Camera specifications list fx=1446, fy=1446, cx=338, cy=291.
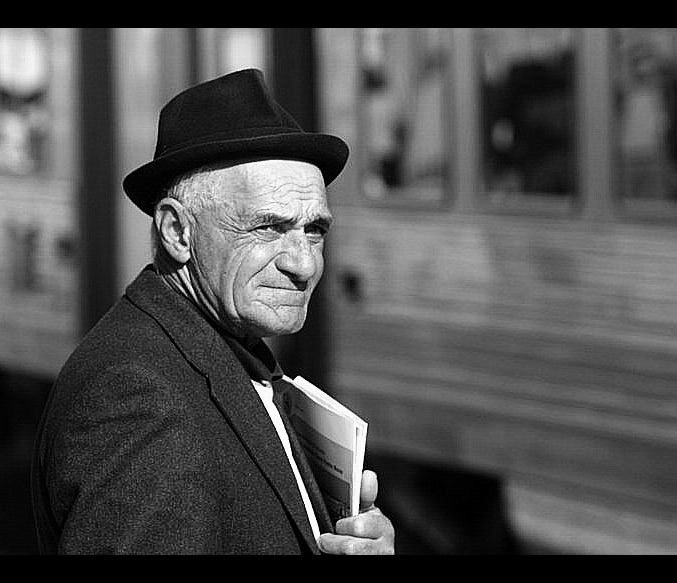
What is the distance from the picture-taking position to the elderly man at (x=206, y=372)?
1.70 m

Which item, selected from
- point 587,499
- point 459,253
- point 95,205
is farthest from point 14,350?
point 587,499

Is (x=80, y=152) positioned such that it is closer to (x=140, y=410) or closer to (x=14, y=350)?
(x=14, y=350)

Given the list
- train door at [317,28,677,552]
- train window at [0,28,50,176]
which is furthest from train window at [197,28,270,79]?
train window at [0,28,50,176]

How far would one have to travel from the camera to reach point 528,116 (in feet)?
18.1

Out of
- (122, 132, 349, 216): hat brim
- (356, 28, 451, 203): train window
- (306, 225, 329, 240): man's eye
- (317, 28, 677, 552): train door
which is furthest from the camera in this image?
(356, 28, 451, 203): train window

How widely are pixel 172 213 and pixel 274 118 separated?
187mm

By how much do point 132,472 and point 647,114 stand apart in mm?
3630

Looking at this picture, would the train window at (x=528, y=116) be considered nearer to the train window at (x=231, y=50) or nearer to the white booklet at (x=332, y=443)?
the train window at (x=231, y=50)

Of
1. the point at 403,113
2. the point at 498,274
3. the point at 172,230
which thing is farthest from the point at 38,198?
the point at 172,230

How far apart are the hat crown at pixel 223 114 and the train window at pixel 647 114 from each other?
3194 mm

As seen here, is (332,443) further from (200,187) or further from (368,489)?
(200,187)

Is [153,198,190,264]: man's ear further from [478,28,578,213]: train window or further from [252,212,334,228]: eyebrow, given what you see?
[478,28,578,213]: train window

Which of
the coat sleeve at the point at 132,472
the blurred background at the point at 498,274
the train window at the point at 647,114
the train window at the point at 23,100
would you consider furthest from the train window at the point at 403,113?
the coat sleeve at the point at 132,472

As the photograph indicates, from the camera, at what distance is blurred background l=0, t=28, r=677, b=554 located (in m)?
5.07
